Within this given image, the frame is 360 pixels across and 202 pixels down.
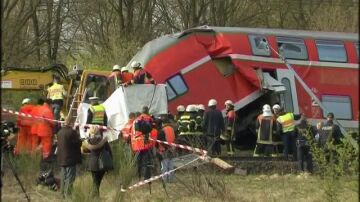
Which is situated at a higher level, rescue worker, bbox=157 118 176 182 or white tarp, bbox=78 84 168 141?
white tarp, bbox=78 84 168 141

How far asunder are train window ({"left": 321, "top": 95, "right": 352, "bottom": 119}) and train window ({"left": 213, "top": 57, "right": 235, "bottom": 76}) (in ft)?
9.44

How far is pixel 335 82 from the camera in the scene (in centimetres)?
2064

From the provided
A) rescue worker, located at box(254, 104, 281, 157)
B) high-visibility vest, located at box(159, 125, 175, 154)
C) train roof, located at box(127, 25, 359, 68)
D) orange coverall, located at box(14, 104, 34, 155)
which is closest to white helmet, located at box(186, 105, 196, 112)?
rescue worker, located at box(254, 104, 281, 157)

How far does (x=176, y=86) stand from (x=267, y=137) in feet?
10.2

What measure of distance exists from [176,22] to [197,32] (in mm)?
17799

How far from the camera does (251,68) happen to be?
1978 centimetres

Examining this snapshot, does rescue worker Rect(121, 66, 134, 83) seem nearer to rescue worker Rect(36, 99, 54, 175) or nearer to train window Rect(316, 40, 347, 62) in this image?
rescue worker Rect(36, 99, 54, 175)

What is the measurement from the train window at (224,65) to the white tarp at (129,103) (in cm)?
306

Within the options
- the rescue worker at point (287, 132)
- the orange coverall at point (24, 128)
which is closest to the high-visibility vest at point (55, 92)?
the orange coverall at point (24, 128)

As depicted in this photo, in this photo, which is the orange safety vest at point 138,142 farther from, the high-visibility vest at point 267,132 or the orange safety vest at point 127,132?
the high-visibility vest at point 267,132

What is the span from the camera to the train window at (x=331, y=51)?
20.6m

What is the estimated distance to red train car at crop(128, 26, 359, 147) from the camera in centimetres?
1962

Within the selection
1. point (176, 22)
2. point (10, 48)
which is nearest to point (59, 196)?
point (10, 48)

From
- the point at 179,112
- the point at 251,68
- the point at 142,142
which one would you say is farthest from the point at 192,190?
the point at 251,68
